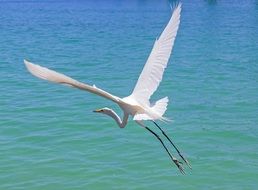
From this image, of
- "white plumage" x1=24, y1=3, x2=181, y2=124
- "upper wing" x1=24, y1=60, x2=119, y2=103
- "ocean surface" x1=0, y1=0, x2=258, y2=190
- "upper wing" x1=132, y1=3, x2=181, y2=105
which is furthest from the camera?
"ocean surface" x1=0, y1=0, x2=258, y2=190

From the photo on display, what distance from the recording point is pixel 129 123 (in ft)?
41.7

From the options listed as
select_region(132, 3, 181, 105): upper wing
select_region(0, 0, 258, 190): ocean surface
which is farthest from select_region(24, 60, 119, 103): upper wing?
select_region(0, 0, 258, 190): ocean surface

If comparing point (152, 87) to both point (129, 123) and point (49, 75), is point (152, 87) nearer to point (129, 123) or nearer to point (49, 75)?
point (49, 75)

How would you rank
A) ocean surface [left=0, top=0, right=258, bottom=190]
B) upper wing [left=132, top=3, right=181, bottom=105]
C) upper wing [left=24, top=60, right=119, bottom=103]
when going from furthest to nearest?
ocean surface [left=0, top=0, right=258, bottom=190] < upper wing [left=132, top=3, right=181, bottom=105] < upper wing [left=24, top=60, right=119, bottom=103]

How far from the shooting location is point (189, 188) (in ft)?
30.2

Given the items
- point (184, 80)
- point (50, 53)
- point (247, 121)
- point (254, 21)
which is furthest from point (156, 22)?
point (247, 121)

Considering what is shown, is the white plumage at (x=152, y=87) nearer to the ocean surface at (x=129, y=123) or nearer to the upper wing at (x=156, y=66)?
the upper wing at (x=156, y=66)

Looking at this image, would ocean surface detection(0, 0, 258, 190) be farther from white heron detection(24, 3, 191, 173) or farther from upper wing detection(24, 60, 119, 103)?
upper wing detection(24, 60, 119, 103)

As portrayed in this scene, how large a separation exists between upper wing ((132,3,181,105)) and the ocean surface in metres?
2.99

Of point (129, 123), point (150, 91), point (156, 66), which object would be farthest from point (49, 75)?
point (129, 123)

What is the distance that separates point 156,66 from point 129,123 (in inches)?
235

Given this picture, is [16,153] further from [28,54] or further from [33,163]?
[28,54]

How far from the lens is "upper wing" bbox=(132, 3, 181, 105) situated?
6645 mm

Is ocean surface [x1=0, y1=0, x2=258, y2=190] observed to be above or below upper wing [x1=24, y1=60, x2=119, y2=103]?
above
